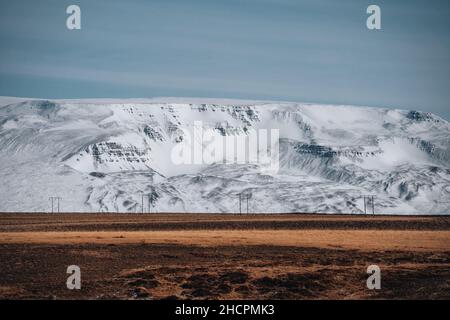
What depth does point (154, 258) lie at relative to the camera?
2183 inches

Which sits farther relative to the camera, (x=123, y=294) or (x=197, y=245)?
(x=197, y=245)

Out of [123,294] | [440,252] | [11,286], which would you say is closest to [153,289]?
[123,294]

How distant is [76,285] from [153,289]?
475cm

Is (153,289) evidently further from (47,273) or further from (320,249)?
(320,249)

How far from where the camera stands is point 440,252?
62875mm

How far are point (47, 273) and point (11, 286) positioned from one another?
4599mm
